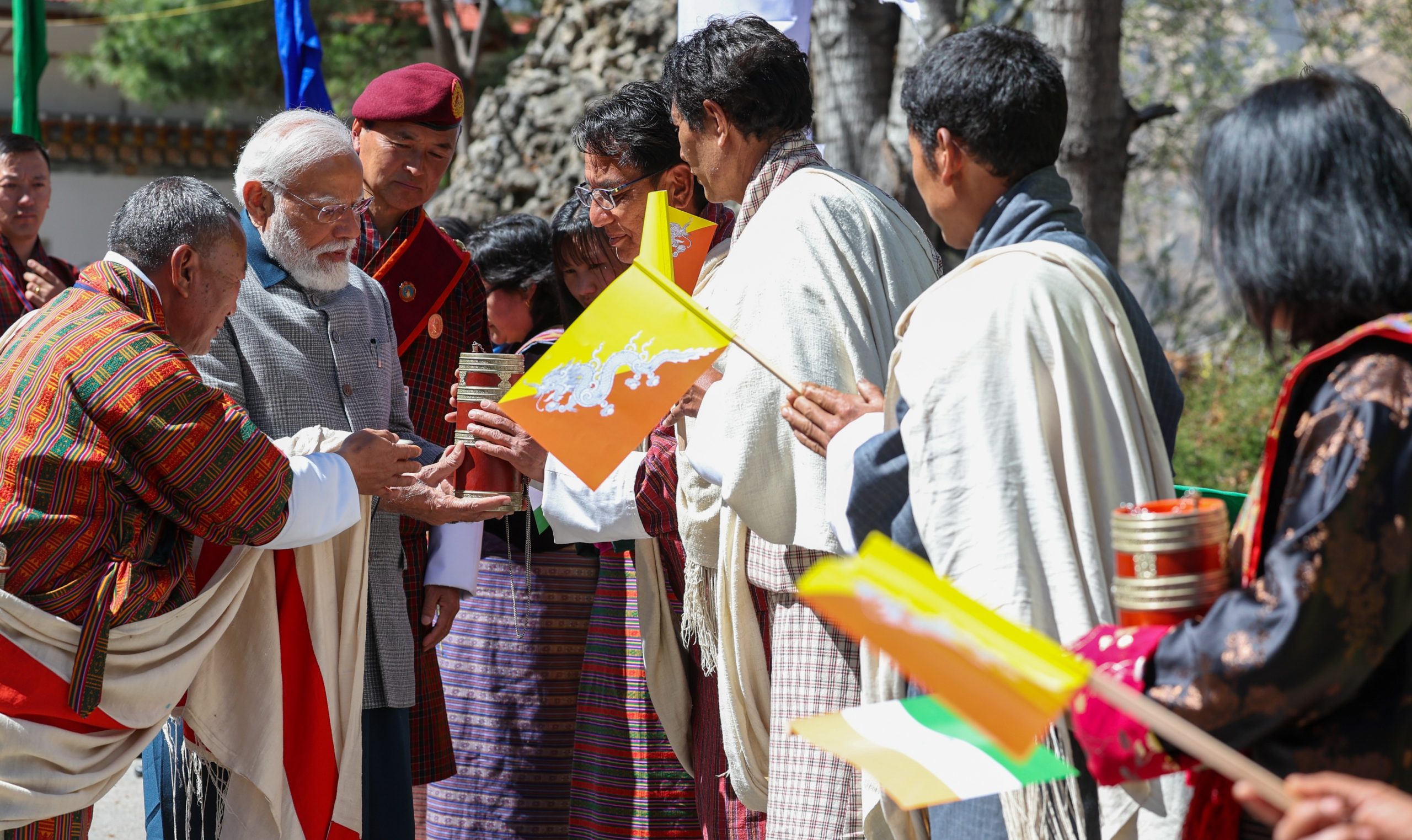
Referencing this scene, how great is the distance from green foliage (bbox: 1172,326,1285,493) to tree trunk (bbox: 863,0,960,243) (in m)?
2.20

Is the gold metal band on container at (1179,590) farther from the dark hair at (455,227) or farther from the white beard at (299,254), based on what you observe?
the dark hair at (455,227)

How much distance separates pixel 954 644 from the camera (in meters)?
1.42

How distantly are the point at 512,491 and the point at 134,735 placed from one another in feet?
3.42

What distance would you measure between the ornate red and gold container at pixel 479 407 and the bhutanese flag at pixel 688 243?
0.46 metres

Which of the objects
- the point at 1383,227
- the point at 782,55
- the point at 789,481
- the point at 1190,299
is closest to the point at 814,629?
the point at 789,481

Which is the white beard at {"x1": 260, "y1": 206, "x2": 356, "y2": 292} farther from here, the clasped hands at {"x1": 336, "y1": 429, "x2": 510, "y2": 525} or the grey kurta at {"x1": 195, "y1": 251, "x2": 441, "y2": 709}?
the clasped hands at {"x1": 336, "y1": 429, "x2": 510, "y2": 525}

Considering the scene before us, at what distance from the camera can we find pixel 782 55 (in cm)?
310

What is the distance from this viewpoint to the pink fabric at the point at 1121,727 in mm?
1609

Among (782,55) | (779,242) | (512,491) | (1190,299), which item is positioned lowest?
(1190,299)

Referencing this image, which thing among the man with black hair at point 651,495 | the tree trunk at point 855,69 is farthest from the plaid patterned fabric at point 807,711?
the tree trunk at point 855,69

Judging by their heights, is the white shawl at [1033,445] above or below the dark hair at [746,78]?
below

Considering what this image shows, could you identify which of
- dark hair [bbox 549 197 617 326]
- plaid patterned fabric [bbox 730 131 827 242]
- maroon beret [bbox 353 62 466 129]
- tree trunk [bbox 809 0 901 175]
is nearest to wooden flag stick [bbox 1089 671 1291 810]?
plaid patterned fabric [bbox 730 131 827 242]

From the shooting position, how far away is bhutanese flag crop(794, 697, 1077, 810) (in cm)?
168

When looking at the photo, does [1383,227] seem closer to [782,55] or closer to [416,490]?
[782,55]
